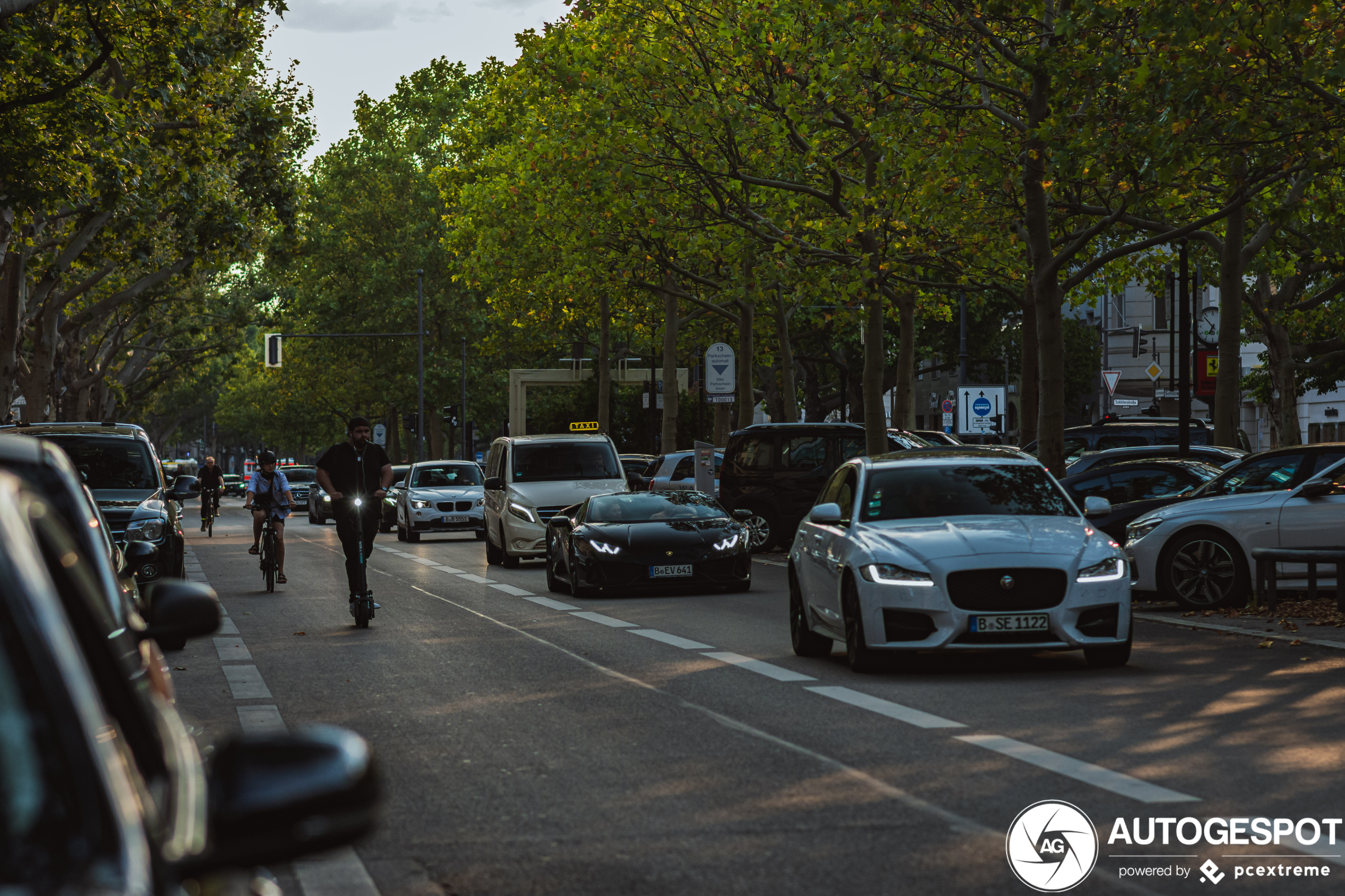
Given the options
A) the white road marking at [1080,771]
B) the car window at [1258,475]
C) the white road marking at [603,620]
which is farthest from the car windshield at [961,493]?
the car window at [1258,475]

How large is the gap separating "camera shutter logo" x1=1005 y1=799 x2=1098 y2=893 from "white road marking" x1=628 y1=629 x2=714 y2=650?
22.8 ft

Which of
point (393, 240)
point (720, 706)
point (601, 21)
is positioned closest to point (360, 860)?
Answer: point (720, 706)

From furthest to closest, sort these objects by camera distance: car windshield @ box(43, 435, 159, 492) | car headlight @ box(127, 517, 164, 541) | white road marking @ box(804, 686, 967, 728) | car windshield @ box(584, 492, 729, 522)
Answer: car windshield @ box(584, 492, 729, 522)
car windshield @ box(43, 435, 159, 492)
car headlight @ box(127, 517, 164, 541)
white road marking @ box(804, 686, 967, 728)

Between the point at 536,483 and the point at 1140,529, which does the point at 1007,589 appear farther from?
the point at 536,483

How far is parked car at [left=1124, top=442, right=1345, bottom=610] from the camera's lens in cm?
1692

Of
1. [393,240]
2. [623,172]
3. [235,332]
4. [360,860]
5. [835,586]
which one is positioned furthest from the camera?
[393,240]

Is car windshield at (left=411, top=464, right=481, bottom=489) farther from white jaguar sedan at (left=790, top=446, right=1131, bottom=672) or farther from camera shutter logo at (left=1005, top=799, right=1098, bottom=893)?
camera shutter logo at (left=1005, top=799, right=1098, bottom=893)

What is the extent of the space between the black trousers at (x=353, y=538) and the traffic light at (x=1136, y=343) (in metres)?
42.4

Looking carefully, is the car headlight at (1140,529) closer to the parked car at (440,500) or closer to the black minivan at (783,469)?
the black minivan at (783,469)

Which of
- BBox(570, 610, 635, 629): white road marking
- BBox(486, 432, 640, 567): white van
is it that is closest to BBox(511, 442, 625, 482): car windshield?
BBox(486, 432, 640, 567): white van

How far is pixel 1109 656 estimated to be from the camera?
41.7 ft

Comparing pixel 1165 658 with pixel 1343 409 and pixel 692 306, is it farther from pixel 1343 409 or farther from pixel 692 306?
pixel 1343 409

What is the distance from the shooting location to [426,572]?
26422 mm

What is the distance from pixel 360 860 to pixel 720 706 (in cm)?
420
